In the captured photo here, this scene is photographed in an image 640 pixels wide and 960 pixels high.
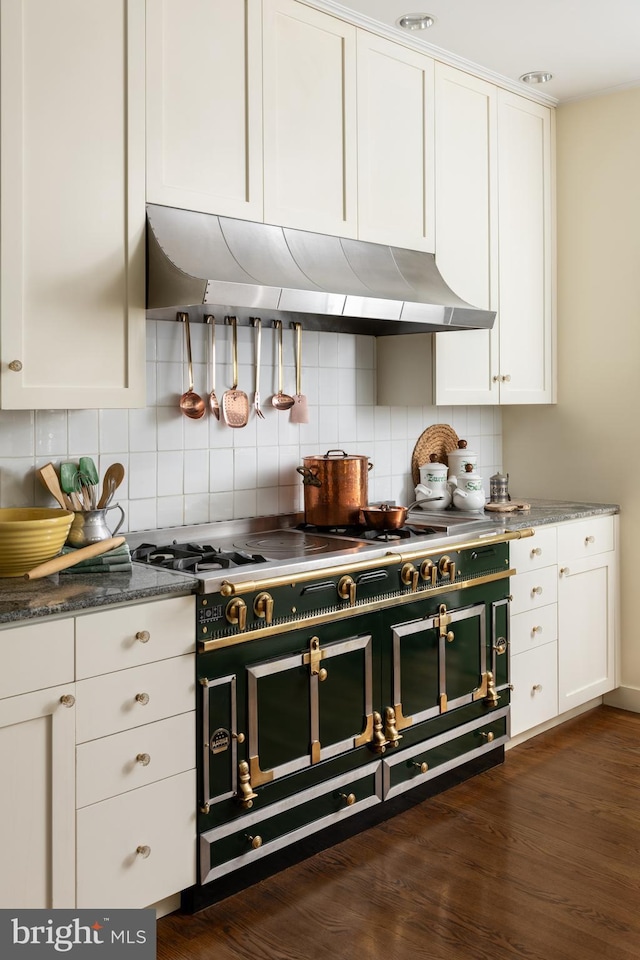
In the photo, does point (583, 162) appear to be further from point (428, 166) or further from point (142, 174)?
point (142, 174)

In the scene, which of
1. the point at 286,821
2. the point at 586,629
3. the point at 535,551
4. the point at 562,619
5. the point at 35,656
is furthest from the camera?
the point at 586,629

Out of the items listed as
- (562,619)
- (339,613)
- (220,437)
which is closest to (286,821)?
(339,613)

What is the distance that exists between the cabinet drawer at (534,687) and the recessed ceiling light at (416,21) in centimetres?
234

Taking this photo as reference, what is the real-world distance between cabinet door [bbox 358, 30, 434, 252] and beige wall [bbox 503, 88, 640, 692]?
37.6 inches

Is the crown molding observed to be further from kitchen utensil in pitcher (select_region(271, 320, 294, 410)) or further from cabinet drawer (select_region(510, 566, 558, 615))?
cabinet drawer (select_region(510, 566, 558, 615))

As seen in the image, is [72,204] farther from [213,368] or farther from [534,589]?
[534,589]

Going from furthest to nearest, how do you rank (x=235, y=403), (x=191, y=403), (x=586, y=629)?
(x=586, y=629) → (x=235, y=403) → (x=191, y=403)

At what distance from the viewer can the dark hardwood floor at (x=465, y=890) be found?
2174 millimetres

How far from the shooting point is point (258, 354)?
3.07 meters

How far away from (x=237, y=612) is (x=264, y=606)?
93 millimetres

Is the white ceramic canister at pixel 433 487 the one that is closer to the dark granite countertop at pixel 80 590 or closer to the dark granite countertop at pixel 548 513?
the dark granite countertop at pixel 548 513

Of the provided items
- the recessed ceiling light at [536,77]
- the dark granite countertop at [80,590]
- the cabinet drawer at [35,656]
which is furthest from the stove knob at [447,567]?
the recessed ceiling light at [536,77]

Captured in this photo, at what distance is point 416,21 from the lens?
3088mm

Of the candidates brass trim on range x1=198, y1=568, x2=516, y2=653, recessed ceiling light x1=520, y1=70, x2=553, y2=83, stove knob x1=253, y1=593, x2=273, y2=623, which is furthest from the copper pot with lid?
recessed ceiling light x1=520, y1=70, x2=553, y2=83
